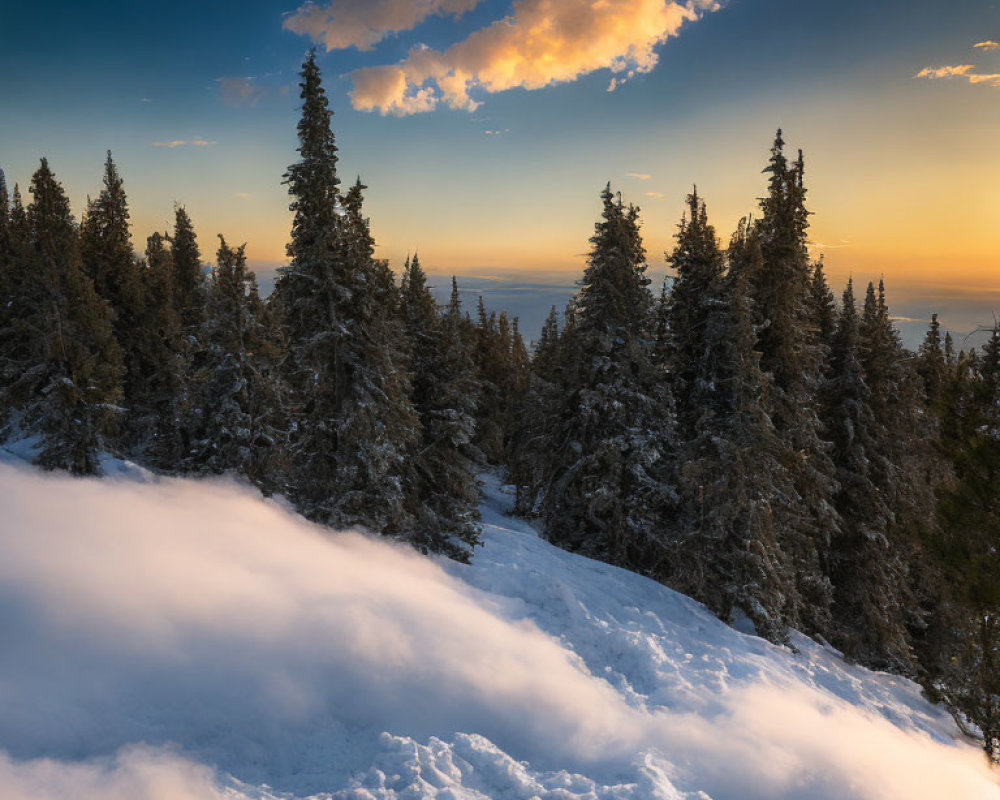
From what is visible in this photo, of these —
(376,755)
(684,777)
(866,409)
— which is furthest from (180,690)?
(866,409)

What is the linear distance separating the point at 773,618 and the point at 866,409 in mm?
11432

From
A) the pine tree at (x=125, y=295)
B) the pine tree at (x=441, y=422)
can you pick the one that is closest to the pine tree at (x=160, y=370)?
the pine tree at (x=125, y=295)

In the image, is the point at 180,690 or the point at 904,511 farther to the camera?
the point at 904,511

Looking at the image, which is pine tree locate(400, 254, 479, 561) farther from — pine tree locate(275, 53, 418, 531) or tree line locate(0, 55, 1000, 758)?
pine tree locate(275, 53, 418, 531)

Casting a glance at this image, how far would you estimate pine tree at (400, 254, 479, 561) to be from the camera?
17.4 metres

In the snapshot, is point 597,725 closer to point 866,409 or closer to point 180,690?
point 180,690

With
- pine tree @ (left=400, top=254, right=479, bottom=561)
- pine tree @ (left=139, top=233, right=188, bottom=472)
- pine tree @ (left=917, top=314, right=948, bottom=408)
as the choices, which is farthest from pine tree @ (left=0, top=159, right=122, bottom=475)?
pine tree @ (left=917, top=314, right=948, bottom=408)

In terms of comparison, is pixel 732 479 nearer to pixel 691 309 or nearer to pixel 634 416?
pixel 634 416

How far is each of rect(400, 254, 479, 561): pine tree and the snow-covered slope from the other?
63.1 inches

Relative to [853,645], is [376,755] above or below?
above

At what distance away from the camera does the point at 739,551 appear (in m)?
17.5

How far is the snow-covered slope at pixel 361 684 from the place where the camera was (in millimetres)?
7359

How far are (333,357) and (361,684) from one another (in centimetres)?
878

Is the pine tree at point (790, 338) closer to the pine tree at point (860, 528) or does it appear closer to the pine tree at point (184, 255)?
the pine tree at point (860, 528)
